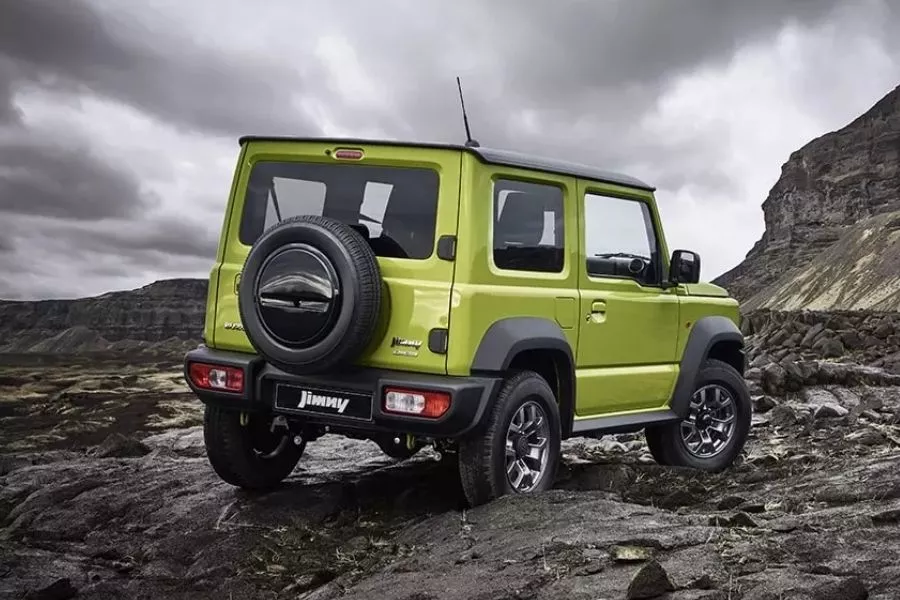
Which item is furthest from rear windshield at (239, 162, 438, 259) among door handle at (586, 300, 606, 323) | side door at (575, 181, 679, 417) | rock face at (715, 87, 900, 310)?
rock face at (715, 87, 900, 310)

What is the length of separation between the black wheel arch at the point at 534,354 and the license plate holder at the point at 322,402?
2.30 ft

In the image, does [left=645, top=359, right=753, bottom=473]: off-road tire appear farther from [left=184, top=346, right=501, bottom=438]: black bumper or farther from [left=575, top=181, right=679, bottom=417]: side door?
[left=184, top=346, right=501, bottom=438]: black bumper

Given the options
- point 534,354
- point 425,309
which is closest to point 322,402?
point 425,309

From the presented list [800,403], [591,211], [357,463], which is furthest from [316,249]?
[800,403]

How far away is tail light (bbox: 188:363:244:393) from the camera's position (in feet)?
19.1

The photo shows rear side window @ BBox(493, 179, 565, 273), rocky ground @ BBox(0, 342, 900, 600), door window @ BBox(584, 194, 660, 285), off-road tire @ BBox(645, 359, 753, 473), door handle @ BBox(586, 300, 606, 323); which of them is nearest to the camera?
rocky ground @ BBox(0, 342, 900, 600)

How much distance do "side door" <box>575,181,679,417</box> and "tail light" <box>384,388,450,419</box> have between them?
129cm

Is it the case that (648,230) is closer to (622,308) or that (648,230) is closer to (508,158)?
(622,308)

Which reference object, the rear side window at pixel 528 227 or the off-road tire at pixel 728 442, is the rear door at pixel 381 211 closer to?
the rear side window at pixel 528 227

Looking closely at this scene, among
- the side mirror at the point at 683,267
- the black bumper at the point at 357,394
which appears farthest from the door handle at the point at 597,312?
the black bumper at the point at 357,394

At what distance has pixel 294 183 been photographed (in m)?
5.95

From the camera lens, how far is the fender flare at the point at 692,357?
23.8 feet

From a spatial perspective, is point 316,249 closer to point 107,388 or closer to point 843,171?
point 107,388

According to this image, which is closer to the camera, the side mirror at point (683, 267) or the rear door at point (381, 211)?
the rear door at point (381, 211)
